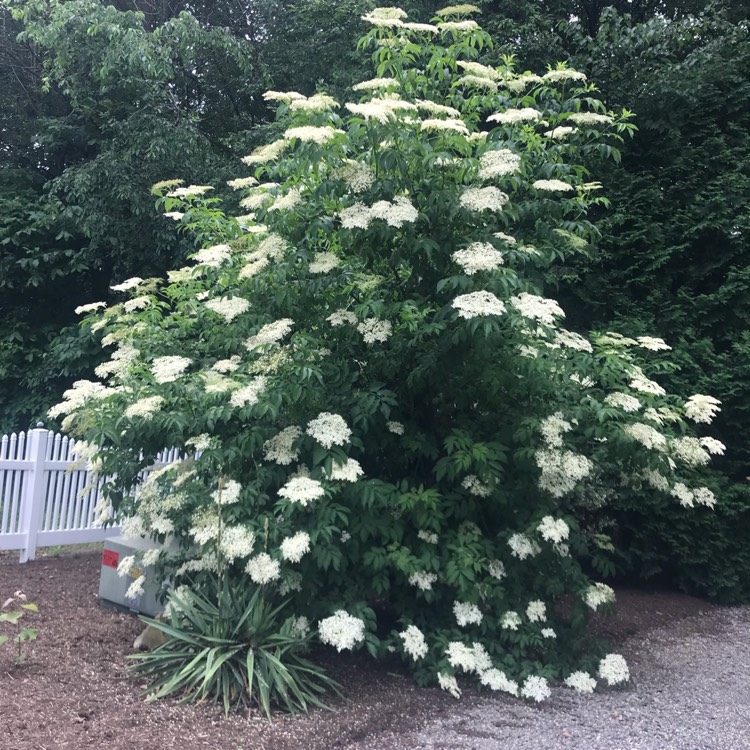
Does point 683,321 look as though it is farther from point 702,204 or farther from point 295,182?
point 295,182

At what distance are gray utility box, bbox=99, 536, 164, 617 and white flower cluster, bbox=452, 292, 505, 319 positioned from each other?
2795mm

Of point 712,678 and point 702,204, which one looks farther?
point 702,204

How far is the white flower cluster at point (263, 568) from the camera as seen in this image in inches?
156

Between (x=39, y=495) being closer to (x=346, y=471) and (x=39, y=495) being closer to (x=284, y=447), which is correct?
(x=284, y=447)

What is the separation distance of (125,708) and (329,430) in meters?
1.72

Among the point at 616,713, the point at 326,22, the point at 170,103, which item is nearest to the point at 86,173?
the point at 170,103

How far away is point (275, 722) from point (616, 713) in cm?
189

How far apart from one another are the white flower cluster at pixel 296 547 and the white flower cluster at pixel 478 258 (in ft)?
5.38

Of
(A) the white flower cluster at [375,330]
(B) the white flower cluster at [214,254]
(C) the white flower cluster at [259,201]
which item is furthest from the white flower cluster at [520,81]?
(B) the white flower cluster at [214,254]

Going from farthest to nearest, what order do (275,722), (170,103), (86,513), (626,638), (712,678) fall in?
1. (170,103)
2. (86,513)
3. (626,638)
4. (712,678)
5. (275,722)

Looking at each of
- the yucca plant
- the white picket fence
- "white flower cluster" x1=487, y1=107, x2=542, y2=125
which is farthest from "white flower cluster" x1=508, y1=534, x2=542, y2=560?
the white picket fence

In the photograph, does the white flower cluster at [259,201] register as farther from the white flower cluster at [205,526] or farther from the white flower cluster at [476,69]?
the white flower cluster at [205,526]

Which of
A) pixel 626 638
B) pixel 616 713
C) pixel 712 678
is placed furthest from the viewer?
pixel 626 638

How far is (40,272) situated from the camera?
10.7 metres
